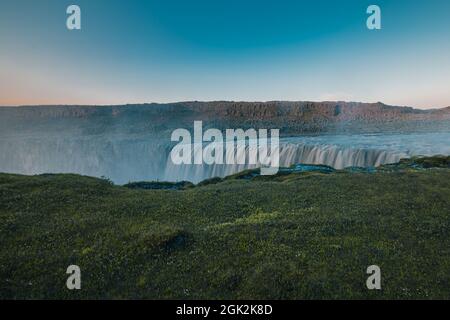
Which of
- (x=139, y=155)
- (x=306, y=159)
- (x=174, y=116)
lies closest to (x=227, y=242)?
(x=306, y=159)

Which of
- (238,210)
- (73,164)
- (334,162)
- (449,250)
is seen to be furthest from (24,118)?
(449,250)

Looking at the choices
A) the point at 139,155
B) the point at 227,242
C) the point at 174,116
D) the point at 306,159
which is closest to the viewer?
the point at 227,242

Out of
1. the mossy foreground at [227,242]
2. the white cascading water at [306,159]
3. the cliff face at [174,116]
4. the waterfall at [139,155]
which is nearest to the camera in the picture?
the mossy foreground at [227,242]

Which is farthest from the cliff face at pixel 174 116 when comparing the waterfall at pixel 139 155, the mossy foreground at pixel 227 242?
the mossy foreground at pixel 227 242

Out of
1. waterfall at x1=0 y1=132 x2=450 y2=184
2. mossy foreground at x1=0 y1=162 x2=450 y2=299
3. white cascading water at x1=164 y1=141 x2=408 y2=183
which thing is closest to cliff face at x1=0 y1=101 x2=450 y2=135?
waterfall at x1=0 y1=132 x2=450 y2=184

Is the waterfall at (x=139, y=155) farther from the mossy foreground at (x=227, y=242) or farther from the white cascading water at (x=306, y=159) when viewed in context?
the mossy foreground at (x=227, y=242)

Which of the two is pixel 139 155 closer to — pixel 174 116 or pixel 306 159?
pixel 306 159

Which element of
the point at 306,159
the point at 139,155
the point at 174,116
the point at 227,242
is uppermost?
the point at 174,116
